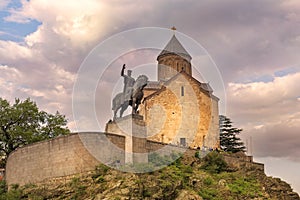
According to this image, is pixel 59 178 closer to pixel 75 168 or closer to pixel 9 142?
pixel 75 168

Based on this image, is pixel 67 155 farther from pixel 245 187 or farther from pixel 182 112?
pixel 182 112

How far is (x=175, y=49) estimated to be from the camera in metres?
49.3

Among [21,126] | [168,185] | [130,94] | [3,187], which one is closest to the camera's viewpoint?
[168,185]

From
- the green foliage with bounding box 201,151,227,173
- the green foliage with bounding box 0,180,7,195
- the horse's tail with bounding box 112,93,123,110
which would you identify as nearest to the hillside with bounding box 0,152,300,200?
the green foliage with bounding box 201,151,227,173

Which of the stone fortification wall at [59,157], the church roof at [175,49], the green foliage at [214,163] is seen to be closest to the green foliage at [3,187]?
the stone fortification wall at [59,157]

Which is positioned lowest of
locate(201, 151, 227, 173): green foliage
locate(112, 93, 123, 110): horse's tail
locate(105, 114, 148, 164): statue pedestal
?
locate(201, 151, 227, 173): green foliage

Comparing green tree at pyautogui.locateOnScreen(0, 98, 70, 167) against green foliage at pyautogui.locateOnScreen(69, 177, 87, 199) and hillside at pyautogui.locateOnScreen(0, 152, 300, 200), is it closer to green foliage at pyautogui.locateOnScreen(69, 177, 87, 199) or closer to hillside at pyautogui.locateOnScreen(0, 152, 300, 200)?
hillside at pyautogui.locateOnScreen(0, 152, 300, 200)

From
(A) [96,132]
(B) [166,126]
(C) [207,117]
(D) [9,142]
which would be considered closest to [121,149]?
(A) [96,132]

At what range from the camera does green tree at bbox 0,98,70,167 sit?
111 feet

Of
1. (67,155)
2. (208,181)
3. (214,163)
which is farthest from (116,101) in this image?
(214,163)

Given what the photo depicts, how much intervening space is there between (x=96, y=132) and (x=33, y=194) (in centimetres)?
470

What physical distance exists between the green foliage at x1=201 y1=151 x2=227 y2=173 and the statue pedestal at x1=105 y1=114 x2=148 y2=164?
18.0ft

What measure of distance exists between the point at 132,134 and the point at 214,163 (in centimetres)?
753

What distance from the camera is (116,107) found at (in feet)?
88.3
